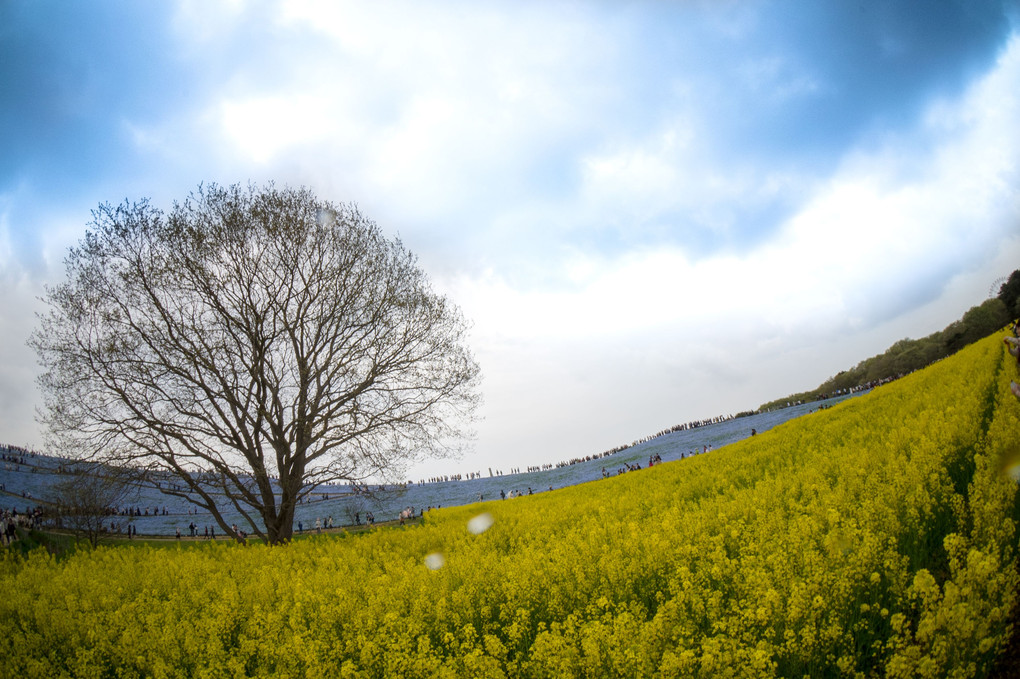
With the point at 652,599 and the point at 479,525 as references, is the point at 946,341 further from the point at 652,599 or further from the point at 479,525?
the point at 652,599

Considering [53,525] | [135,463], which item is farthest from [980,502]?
[53,525]

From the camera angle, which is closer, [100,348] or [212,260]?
[100,348]

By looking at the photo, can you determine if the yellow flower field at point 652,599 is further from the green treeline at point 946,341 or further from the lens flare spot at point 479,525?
the green treeline at point 946,341

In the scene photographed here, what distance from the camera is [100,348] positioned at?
10.5 metres

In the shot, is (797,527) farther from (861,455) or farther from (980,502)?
(861,455)

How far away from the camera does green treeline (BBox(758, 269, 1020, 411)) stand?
177 feet

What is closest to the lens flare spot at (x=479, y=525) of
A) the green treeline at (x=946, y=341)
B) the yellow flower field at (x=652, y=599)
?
the yellow flower field at (x=652, y=599)

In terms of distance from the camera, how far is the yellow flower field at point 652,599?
2.83 m

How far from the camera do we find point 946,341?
61281 mm

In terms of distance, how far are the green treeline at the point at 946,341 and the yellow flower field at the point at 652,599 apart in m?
56.7

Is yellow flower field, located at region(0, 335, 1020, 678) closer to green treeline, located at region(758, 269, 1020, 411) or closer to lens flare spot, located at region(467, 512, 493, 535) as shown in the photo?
lens flare spot, located at region(467, 512, 493, 535)

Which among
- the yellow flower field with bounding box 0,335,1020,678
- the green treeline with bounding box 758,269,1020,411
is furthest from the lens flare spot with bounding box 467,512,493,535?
the green treeline with bounding box 758,269,1020,411

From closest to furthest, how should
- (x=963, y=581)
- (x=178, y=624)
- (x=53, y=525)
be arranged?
(x=963, y=581), (x=178, y=624), (x=53, y=525)

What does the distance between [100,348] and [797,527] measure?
13.4 metres
